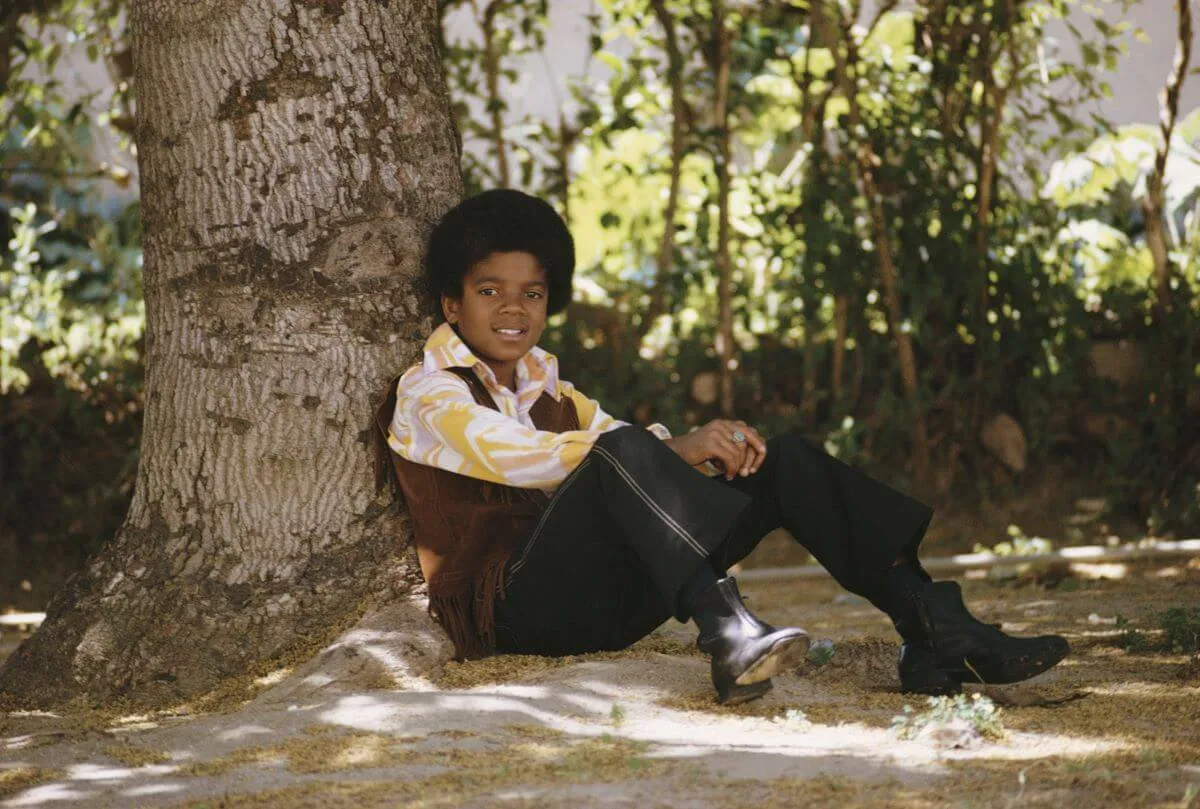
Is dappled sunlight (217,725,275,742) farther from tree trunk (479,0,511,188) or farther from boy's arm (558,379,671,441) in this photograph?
tree trunk (479,0,511,188)

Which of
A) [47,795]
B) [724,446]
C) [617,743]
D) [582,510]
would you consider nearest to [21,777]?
[47,795]

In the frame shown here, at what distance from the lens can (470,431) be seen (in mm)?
3344

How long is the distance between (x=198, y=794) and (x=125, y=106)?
4.82 meters

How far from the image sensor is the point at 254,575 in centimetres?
363

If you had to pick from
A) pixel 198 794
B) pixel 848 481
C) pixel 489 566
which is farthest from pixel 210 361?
pixel 848 481

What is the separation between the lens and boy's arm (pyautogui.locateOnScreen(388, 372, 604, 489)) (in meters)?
3.30

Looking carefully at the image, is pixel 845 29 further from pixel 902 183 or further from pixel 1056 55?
pixel 1056 55

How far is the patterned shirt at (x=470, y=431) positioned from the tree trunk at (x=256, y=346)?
0.65 feet

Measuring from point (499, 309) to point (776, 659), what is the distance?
120cm

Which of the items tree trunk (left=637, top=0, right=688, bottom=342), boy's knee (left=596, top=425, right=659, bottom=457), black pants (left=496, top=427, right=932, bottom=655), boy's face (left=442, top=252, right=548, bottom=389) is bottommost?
black pants (left=496, top=427, right=932, bottom=655)

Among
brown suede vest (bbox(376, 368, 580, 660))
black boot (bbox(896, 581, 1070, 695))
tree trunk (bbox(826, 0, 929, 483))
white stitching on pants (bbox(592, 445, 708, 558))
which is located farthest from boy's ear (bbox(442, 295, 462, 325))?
tree trunk (bbox(826, 0, 929, 483))

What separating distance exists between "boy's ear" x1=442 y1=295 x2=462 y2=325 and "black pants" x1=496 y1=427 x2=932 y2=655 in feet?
2.24

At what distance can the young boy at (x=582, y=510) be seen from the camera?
3064 mm

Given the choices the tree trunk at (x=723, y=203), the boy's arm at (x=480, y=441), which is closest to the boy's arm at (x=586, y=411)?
the boy's arm at (x=480, y=441)
